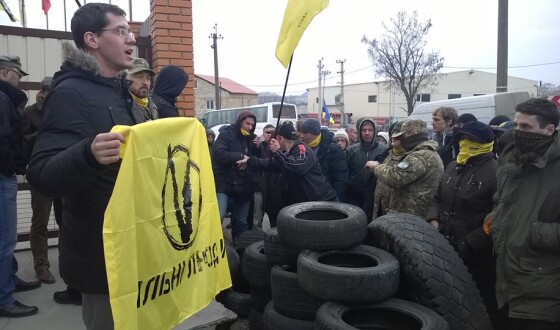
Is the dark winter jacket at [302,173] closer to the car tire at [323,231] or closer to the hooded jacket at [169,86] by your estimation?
the hooded jacket at [169,86]

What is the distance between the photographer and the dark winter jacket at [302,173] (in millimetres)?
4941

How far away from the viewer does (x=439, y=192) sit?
3.96 m

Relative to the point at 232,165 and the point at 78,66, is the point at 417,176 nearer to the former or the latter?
the point at 232,165

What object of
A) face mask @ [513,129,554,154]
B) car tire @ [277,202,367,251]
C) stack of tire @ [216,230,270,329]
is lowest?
stack of tire @ [216,230,270,329]

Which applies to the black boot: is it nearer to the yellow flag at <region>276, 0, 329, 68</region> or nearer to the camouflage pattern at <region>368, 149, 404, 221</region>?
the yellow flag at <region>276, 0, 329, 68</region>

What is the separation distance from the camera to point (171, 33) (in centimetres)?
531

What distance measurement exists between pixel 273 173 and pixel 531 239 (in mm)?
3380

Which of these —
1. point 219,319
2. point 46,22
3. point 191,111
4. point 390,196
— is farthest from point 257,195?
point 46,22

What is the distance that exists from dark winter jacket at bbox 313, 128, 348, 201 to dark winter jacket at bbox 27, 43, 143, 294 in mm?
4078

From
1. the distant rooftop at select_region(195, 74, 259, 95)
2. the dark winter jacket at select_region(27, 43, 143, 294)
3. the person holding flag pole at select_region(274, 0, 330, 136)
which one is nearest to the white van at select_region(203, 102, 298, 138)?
the person holding flag pole at select_region(274, 0, 330, 136)

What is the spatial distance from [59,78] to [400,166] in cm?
299

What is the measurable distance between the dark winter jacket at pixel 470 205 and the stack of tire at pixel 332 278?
81cm

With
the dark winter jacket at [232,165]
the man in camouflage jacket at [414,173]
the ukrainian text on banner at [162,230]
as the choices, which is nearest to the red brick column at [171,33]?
the dark winter jacket at [232,165]

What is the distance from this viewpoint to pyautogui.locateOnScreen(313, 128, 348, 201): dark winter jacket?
5.95m
